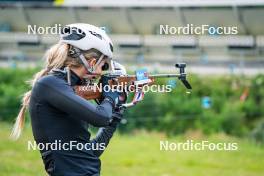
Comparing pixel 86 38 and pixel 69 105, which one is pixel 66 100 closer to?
pixel 69 105

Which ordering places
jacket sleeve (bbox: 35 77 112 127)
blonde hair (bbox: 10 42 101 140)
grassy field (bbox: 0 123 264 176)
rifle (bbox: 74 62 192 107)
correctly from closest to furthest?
1. jacket sleeve (bbox: 35 77 112 127)
2. blonde hair (bbox: 10 42 101 140)
3. rifle (bbox: 74 62 192 107)
4. grassy field (bbox: 0 123 264 176)

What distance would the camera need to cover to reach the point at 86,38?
3.79 m

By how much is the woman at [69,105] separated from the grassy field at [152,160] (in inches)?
214

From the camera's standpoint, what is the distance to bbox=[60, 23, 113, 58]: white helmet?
378 cm

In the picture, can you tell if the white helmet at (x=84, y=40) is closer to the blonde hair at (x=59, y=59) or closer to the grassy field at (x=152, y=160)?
the blonde hair at (x=59, y=59)

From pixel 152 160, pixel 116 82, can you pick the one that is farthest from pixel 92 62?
pixel 152 160

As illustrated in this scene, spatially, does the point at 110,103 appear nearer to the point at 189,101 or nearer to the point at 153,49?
the point at 189,101

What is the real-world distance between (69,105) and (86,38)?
433 mm

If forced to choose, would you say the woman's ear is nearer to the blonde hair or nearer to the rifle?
the blonde hair

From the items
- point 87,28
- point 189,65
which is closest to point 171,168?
point 189,65

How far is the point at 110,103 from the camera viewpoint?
3.78 metres

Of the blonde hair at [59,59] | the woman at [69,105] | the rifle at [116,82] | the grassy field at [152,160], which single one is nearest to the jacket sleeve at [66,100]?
the woman at [69,105]

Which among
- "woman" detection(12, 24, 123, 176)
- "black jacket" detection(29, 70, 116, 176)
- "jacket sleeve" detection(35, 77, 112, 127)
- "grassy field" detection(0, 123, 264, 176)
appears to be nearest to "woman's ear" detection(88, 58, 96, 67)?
"woman" detection(12, 24, 123, 176)

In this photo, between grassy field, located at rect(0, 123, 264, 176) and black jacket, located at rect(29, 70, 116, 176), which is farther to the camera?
grassy field, located at rect(0, 123, 264, 176)
